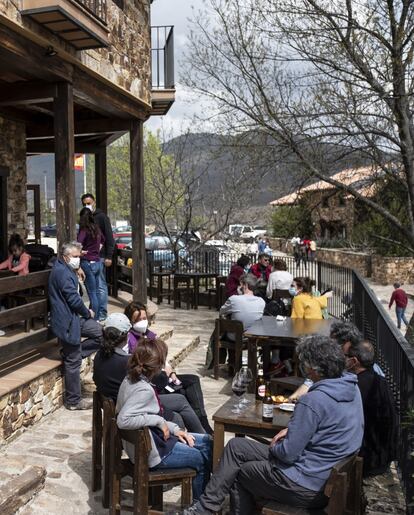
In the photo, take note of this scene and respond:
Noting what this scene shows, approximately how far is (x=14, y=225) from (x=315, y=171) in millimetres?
5186

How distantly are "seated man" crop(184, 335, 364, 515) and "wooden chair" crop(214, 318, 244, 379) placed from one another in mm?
3805

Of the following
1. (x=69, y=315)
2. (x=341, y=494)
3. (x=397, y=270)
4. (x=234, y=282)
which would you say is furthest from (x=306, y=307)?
(x=397, y=270)

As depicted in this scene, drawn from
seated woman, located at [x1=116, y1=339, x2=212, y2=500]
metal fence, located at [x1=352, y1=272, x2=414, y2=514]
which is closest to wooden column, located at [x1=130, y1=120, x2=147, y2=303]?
metal fence, located at [x1=352, y1=272, x2=414, y2=514]

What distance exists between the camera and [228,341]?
7.55 m

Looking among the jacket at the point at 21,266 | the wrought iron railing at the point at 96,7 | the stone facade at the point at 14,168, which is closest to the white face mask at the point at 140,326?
the jacket at the point at 21,266

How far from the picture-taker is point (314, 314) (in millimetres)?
7562

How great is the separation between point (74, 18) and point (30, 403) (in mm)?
3837

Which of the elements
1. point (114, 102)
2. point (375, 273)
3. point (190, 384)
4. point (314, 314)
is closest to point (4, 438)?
point (190, 384)

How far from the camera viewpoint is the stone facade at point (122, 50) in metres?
6.27

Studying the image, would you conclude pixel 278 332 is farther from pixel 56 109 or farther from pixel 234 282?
pixel 56 109

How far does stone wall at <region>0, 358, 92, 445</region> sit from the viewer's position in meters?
5.05

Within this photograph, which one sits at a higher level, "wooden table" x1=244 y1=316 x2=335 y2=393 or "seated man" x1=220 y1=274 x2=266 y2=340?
"seated man" x1=220 y1=274 x2=266 y2=340

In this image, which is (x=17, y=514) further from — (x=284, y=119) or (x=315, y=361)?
(x=284, y=119)

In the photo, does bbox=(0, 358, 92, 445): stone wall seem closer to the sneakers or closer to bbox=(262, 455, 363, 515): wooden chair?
the sneakers
